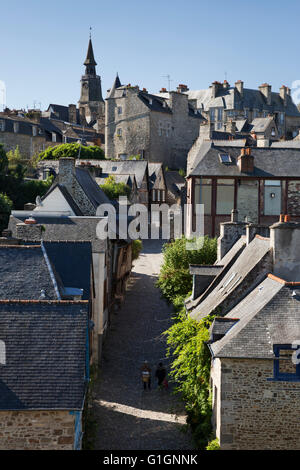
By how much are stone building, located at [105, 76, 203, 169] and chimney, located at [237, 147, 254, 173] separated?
4007 cm

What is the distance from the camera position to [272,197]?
101ft

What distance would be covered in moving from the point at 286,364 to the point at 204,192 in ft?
60.0

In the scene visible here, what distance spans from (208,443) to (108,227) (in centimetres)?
1274

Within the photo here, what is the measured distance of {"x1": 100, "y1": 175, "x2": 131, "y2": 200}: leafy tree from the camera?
46.3 m

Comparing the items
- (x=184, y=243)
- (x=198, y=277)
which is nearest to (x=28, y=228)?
(x=198, y=277)

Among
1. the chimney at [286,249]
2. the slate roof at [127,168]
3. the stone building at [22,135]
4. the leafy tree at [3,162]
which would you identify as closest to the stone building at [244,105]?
the stone building at [22,135]

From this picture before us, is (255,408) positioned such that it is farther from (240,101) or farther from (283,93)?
(283,93)

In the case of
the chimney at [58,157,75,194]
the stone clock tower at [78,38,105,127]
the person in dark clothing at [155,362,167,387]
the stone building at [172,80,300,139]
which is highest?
the stone clock tower at [78,38,105,127]

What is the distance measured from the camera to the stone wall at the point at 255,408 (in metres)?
12.7

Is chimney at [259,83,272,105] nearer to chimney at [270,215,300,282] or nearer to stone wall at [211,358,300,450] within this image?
chimney at [270,215,300,282]

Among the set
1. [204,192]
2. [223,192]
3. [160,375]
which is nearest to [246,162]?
[223,192]

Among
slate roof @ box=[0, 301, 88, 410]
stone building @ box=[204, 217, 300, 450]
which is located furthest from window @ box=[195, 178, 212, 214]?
slate roof @ box=[0, 301, 88, 410]

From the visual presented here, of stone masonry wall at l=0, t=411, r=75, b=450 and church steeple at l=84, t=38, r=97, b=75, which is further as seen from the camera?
church steeple at l=84, t=38, r=97, b=75

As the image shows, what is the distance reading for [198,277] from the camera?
20359 millimetres
